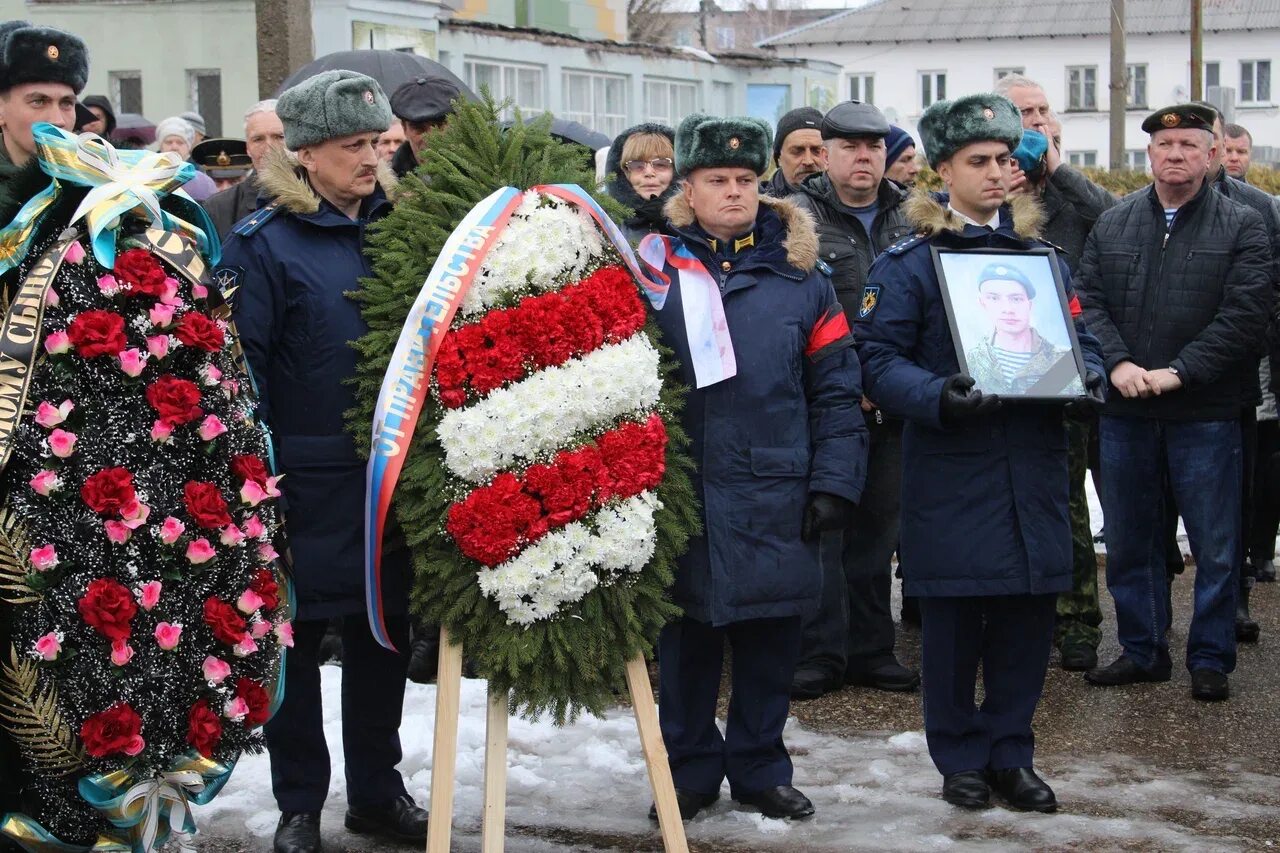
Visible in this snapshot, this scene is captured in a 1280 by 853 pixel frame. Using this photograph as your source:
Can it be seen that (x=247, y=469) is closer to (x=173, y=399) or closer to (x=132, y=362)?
(x=173, y=399)

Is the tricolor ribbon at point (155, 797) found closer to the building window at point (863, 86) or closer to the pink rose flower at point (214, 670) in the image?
the pink rose flower at point (214, 670)

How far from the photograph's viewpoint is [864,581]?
7.27m

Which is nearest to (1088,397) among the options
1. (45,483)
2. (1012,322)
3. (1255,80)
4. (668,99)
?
(1012,322)

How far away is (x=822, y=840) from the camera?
5.23 meters

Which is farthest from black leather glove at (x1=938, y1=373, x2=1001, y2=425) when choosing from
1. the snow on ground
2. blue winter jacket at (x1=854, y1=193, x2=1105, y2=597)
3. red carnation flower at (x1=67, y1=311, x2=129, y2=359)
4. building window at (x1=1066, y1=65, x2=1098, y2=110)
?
building window at (x1=1066, y1=65, x2=1098, y2=110)

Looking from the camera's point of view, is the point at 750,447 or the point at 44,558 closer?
the point at 44,558

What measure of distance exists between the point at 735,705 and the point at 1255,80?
5698cm

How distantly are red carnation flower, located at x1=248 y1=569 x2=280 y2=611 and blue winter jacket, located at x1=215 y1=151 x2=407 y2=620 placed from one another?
1.43ft

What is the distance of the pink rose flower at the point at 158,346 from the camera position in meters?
4.21

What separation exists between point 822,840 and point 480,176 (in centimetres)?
226

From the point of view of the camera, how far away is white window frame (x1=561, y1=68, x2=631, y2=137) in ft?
84.3

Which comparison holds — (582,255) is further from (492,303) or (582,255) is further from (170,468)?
(170,468)

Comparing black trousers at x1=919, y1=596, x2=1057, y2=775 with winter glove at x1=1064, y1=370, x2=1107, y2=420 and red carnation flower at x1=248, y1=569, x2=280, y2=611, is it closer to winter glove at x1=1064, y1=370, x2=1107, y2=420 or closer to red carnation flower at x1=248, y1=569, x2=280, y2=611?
winter glove at x1=1064, y1=370, x2=1107, y2=420

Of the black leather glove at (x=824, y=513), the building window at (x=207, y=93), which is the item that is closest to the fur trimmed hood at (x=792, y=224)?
the black leather glove at (x=824, y=513)
